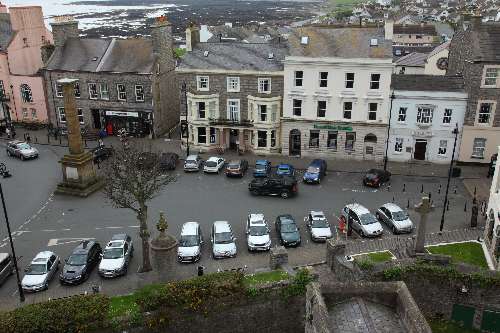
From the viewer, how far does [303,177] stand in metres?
37.9

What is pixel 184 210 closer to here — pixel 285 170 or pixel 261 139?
pixel 285 170

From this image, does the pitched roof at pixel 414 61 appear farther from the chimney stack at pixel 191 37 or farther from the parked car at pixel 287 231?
the parked car at pixel 287 231

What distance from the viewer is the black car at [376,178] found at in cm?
3662

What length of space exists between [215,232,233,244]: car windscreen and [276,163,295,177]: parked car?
11.7 m

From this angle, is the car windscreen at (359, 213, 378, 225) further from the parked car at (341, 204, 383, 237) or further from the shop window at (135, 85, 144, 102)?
the shop window at (135, 85, 144, 102)

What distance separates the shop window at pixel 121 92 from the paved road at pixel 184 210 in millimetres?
10932

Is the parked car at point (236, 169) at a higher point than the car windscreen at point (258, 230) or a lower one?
higher

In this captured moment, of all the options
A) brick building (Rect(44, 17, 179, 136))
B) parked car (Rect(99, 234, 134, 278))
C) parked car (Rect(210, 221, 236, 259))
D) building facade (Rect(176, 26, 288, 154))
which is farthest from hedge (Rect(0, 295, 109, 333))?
brick building (Rect(44, 17, 179, 136))

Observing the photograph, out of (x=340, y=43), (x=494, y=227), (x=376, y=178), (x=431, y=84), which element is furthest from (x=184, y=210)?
(x=431, y=84)

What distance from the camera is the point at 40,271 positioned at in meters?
24.5

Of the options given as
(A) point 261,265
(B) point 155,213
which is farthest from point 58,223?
(A) point 261,265

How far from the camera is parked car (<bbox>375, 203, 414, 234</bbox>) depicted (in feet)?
95.7

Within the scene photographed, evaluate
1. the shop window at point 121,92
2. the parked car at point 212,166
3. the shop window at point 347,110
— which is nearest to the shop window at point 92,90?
the shop window at point 121,92

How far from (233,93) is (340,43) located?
10259mm
